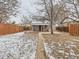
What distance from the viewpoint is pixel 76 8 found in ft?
135

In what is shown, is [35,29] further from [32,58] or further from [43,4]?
[32,58]

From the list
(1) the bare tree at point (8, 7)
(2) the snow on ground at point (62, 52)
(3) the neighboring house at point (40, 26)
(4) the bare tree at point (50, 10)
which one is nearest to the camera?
(2) the snow on ground at point (62, 52)

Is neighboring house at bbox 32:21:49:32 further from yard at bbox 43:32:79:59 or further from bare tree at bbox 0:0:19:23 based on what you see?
yard at bbox 43:32:79:59

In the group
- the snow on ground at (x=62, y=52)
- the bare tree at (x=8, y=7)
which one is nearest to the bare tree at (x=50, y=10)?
the bare tree at (x=8, y=7)

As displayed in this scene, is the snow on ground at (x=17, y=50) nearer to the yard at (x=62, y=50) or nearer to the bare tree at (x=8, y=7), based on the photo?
the yard at (x=62, y=50)

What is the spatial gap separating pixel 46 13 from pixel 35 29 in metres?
23.9

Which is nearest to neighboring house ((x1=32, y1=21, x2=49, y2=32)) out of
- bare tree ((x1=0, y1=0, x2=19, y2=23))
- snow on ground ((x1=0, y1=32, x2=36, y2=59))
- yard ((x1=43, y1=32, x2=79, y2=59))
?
bare tree ((x1=0, y1=0, x2=19, y2=23))

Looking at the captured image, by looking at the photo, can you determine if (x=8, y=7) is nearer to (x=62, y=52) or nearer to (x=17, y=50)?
(x=17, y=50)

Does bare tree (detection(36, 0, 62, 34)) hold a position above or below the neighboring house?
above

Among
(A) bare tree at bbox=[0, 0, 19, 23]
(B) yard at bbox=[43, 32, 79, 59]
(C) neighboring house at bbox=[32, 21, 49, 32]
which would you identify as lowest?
(C) neighboring house at bbox=[32, 21, 49, 32]

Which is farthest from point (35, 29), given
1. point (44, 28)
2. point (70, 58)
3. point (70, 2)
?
point (70, 58)

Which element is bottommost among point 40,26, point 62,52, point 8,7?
point 40,26

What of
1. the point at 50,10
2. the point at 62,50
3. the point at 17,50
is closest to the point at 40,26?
the point at 50,10

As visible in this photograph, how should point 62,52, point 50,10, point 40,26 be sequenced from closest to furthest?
point 62,52
point 50,10
point 40,26
